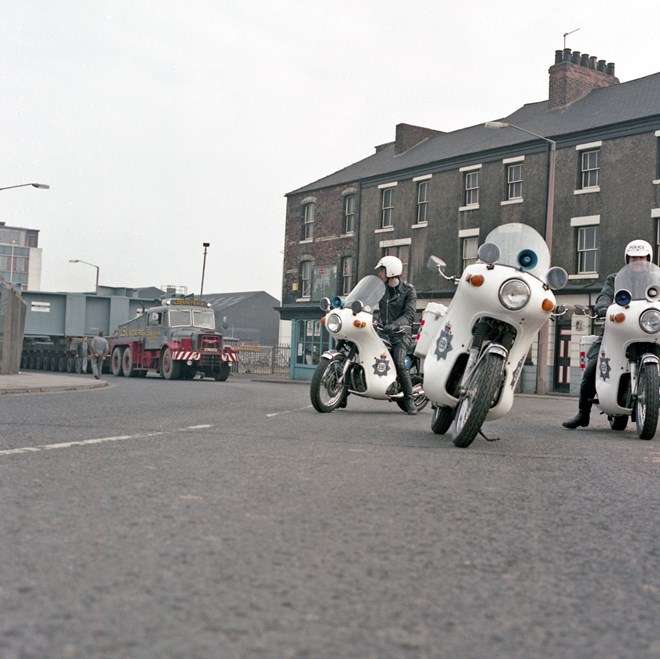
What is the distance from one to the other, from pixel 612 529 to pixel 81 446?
149 inches

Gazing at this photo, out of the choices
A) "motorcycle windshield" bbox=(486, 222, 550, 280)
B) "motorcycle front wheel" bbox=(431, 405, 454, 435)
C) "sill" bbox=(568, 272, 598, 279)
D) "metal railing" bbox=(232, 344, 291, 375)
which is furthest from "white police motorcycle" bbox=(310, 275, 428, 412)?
"metal railing" bbox=(232, 344, 291, 375)

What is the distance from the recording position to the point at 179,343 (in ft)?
96.8

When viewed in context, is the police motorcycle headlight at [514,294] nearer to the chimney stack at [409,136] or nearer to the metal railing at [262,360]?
the chimney stack at [409,136]

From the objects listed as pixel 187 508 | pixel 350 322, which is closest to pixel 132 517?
pixel 187 508

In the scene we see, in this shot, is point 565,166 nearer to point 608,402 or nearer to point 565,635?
point 608,402

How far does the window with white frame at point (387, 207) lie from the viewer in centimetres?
3747

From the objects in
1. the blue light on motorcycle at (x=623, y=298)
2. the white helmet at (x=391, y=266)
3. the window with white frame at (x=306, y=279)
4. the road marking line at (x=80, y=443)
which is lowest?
the road marking line at (x=80, y=443)

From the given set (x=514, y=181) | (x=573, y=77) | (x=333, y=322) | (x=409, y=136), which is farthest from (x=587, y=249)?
(x=333, y=322)

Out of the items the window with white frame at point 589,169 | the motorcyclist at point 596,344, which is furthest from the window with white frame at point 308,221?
the motorcyclist at point 596,344

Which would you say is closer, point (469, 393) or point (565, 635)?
point (565, 635)

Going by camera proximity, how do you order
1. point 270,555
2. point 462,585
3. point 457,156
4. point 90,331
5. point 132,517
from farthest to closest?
point 90,331 < point 457,156 < point 132,517 < point 270,555 < point 462,585

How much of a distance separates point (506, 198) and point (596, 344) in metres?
23.1

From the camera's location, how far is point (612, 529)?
3.70 meters

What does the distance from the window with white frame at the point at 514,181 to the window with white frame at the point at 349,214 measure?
368 inches
